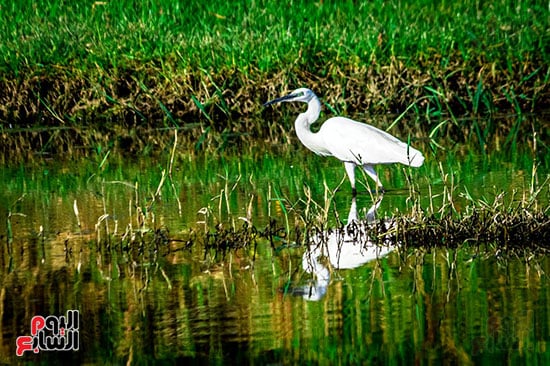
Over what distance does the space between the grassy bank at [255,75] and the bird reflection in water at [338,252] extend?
13.4 ft

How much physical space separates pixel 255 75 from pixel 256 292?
19.4 feet

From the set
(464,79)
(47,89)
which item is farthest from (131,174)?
(464,79)

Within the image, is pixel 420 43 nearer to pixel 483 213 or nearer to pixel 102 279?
pixel 483 213

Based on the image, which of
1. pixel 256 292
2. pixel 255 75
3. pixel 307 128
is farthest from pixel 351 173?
pixel 255 75

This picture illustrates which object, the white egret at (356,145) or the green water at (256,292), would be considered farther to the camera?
the white egret at (356,145)

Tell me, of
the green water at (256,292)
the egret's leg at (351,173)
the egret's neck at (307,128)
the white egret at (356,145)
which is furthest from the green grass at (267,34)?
the green water at (256,292)

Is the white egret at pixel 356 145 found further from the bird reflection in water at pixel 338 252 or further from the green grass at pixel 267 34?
the green grass at pixel 267 34

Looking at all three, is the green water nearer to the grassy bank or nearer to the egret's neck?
the egret's neck

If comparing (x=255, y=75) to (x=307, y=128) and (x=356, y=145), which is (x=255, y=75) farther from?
(x=356, y=145)

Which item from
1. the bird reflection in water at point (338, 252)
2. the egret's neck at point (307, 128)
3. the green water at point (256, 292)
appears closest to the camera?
the green water at point (256, 292)

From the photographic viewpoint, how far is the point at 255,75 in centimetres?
1173

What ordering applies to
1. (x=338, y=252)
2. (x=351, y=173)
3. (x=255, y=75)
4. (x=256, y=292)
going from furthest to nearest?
1. (x=255, y=75)
2. (x=351, y=173)
3. (x=338, y=252)
4. (x=256, y=292)

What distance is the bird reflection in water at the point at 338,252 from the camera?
6.19m

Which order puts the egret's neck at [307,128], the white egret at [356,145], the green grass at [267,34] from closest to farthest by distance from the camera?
the white egret at [356,145], the egret's neck at [307,128], the green grass at [267,34]
